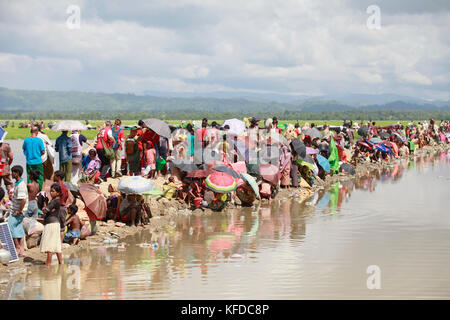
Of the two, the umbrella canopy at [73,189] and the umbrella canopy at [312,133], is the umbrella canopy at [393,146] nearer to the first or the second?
the umbrella canopy at [312,133]

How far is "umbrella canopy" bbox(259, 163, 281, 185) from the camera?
56.3 ft

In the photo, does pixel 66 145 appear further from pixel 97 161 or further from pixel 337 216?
pixel 337 216

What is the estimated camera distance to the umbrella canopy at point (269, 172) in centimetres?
1717

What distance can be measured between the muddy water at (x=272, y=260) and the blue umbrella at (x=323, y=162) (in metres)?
4.81

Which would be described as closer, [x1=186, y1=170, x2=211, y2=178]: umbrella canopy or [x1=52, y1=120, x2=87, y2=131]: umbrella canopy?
[x1=52, y1=120, x2=87, y2=131]: umbrella canopy

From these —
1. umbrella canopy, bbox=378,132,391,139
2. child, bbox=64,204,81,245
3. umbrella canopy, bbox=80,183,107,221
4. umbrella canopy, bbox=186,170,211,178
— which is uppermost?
umbrella canopy, bbox=378,132,391,139

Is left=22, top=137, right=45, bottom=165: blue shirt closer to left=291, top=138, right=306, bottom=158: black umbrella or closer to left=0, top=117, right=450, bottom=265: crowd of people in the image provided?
left=0, top=117, right=450, bottom=265: crowd of people

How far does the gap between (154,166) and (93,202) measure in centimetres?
433

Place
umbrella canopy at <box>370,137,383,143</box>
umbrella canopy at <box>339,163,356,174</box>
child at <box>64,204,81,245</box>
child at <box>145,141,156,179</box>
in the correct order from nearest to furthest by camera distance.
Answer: child at <box>64,204,81,245</box>
child at <box>145,141,156,179</box>
umbrella canopy at <box>339,163,356,174</box>
umbrella canopy at <box>370,137,383,143</box>

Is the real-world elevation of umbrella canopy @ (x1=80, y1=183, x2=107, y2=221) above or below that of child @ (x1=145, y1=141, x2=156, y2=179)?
below

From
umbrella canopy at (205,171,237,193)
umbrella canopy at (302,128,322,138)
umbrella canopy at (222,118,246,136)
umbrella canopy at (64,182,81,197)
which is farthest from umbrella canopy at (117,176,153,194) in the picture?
umbrella canopy at (302,128,322,138)

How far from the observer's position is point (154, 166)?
54.2 feet

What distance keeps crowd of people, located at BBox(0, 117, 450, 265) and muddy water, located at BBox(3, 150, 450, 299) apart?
2.45 feet

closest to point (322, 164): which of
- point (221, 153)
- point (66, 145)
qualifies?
point (221, 153)
